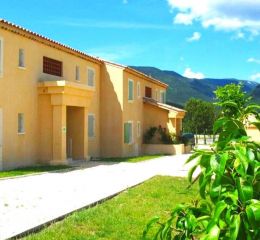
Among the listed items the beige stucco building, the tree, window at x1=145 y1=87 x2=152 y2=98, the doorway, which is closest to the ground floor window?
the beige stucco building

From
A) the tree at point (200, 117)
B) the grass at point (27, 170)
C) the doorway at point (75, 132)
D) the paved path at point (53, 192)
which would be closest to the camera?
the paved path at point (53, 192)

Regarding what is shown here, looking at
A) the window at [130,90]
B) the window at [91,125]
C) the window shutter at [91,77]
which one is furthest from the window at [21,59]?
the window at [130,90]

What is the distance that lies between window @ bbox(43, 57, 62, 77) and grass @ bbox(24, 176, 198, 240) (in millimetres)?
10834

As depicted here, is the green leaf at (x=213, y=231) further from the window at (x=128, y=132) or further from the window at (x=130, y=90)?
the window at (x=130, y=90)

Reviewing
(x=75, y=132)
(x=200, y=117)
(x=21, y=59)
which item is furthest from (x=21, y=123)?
(x=200, y=117)

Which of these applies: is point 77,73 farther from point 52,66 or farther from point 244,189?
point 244,189

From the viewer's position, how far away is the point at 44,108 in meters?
21.3

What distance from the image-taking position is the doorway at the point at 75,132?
2403 cm

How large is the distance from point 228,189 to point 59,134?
63.6 feet

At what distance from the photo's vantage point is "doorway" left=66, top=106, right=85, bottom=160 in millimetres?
24031

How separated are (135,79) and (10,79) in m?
13.8

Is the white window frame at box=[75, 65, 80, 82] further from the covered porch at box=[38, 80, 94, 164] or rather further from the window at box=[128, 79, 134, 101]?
the window at box=[128, 79, 134, 101]

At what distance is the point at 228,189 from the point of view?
184 cm

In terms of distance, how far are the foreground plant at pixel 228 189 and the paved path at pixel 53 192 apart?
557cm
